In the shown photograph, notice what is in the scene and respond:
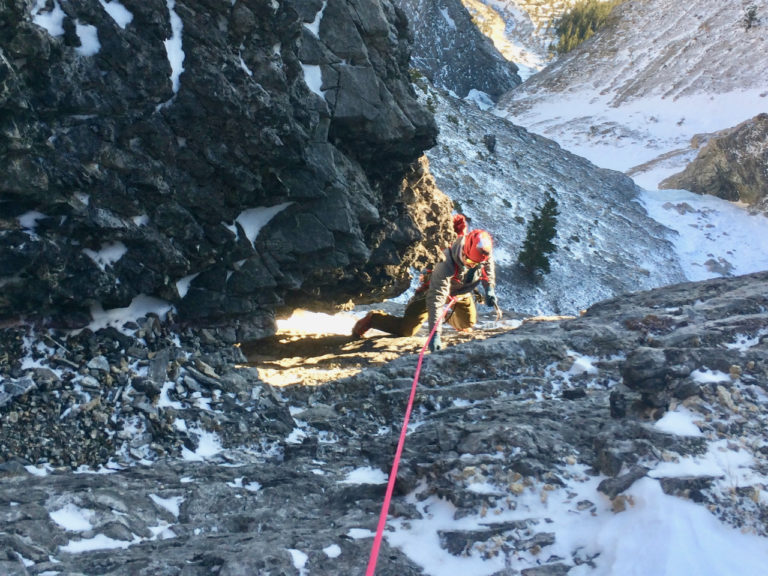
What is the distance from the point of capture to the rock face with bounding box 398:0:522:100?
7406 cm

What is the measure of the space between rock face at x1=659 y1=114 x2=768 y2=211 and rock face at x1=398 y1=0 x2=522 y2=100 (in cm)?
3745

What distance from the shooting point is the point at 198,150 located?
24.1 feet

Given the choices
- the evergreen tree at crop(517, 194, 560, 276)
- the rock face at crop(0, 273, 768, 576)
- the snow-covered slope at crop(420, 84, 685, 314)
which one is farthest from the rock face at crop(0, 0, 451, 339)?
the evergreen tree at crop(517, 194, 560, 276)

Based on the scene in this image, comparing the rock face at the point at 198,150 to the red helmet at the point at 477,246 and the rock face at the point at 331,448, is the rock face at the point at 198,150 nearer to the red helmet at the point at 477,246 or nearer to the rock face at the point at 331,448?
the rock face at the point at 331,448

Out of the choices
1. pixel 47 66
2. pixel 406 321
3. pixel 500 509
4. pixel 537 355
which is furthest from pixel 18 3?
pixel 406 321

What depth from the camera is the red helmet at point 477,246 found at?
8.87 m

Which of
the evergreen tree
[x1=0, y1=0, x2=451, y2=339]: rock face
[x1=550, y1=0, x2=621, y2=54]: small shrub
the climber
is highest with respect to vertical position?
[x1=550, y1=0, x2=621, y2=54]: small shrub

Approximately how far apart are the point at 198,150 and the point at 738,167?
127 feet

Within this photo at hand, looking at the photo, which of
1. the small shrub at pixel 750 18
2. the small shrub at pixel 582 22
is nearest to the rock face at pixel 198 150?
the small shrub at pixel 750 18

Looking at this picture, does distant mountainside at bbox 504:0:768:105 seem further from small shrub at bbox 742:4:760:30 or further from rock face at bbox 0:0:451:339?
rock face at bbox 0:0:451:339

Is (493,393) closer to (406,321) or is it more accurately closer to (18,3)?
(406,321)

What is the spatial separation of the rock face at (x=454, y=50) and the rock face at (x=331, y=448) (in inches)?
2771

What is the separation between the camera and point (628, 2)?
79.0 metres

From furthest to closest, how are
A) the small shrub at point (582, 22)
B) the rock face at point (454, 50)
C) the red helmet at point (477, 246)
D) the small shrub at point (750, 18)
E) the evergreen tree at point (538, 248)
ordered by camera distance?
1. the small shrub at point (582, 22)
2. the rock face at point (454, 50)
3. the small shrub at point (750, 18)
4. the evergreen tree at point (538, 248)
5. the red helmet at point (477, 246)
